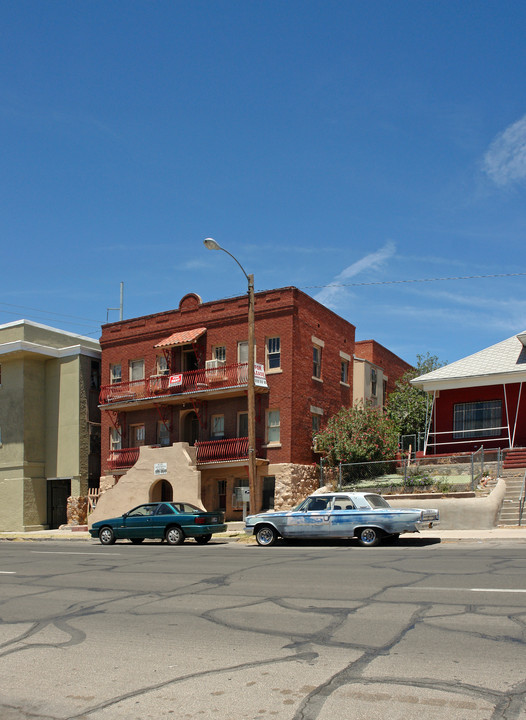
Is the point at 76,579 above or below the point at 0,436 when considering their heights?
below

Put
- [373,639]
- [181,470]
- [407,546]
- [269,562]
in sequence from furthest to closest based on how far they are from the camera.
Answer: [181,470] < [407,546] < [269,562] < [373,639]

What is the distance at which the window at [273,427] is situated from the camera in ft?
99.5

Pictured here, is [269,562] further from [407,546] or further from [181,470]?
[181,470]

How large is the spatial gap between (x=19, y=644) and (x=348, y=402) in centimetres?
2800

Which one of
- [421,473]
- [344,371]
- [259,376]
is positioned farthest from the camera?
[344,371]

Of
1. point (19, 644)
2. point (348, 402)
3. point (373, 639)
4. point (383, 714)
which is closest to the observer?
point (383, 714)

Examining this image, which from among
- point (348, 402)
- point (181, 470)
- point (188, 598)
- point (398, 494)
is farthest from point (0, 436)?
point (188, 598)

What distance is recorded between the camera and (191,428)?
34.2 metres

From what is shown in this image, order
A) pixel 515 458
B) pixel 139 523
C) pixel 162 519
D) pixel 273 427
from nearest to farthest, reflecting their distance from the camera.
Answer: pixel 162 519 < pixel 139 523 < pixel 515 458 < pixel 273 427

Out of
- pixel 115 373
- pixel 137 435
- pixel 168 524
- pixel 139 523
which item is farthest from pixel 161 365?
pixel 168 524

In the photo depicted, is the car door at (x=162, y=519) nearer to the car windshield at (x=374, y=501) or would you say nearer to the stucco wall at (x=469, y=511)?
the car windshield at (x=374, y=501)

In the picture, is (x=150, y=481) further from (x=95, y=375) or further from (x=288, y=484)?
(x=95, y=375)

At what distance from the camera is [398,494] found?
24.8 m

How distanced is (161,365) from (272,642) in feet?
89.9
